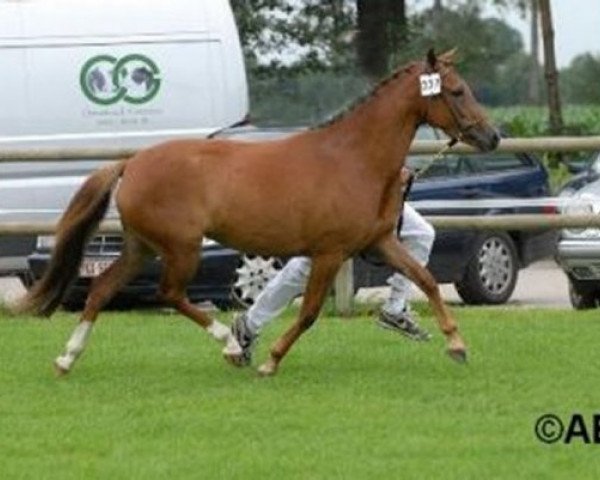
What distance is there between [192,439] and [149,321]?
582 cm

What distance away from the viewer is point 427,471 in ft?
36.0

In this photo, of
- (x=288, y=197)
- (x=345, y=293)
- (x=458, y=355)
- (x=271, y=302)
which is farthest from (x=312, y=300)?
(x=345, y=293)

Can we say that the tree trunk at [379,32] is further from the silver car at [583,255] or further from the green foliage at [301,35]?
the silver car at [583,255]

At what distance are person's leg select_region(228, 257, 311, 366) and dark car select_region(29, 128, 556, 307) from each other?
155 inches

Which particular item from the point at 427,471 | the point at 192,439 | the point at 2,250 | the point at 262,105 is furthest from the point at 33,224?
the point at 262,105

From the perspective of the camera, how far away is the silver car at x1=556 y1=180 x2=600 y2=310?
1975cm

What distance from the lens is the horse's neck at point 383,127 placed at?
1438 centimetres

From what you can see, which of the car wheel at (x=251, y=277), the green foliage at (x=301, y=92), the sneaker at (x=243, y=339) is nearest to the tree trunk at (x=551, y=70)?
the green foliage at (x=301, y=92)

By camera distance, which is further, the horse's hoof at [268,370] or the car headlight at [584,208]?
the car headlight at [584,208]

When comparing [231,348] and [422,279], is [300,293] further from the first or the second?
[422,279]

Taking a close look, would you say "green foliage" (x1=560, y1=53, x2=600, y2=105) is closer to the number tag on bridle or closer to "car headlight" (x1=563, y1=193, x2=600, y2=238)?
"car headlight" (x1=563, y1=193, x2=600, y2=238)

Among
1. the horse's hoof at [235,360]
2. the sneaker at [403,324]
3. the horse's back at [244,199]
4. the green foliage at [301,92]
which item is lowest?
the green foliage at [301,92]

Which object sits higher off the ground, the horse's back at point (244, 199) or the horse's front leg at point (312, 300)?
the horse's back at point (244, 199)

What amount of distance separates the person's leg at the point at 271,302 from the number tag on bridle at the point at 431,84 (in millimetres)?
1167
